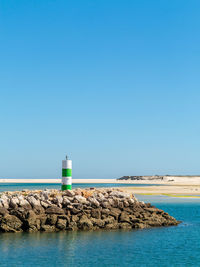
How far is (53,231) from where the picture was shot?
2509 cm

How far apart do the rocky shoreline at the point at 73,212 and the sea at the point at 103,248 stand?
2.72 ft

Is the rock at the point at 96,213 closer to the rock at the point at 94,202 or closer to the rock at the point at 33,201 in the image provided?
the rock at the point at 94,202

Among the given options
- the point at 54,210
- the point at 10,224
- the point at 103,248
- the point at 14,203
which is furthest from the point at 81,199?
the point at 103,248

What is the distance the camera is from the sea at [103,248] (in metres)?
19.0

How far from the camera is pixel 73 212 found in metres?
26.2

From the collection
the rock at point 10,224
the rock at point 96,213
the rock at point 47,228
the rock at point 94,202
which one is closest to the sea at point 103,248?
the rock at point 10,224

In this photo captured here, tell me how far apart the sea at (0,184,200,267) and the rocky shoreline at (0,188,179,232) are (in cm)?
83

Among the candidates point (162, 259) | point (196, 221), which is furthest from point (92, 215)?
point (196, 221)

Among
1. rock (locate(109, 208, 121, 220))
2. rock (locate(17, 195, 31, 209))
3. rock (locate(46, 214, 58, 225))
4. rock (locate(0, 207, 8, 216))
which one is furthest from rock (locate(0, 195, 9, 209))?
rock (locate(109, 208, 121, 220))

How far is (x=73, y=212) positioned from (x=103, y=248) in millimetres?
5379

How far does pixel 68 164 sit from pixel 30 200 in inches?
176

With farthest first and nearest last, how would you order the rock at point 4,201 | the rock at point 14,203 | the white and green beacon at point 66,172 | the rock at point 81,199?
the white and green beacon at point 66,172
the rock at point 81,199
the rock at point 4,201
the rock at point 14,203

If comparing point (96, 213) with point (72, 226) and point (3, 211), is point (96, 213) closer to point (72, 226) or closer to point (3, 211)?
point (72, 226)

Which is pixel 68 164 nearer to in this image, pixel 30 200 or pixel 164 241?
pixel 30 200
